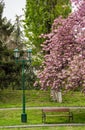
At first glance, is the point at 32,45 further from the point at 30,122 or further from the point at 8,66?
the point at 30,122

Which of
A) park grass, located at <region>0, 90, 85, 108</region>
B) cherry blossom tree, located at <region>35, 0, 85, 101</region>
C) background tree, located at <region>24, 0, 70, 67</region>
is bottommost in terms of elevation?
park grass, located at <region>0, 90, 85, 108</region>

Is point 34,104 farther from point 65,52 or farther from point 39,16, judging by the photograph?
point 65,52

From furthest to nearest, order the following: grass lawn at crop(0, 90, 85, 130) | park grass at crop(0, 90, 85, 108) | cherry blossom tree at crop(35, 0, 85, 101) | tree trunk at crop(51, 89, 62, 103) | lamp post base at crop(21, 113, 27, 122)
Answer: tree trunk at crop(51, 89, 62, 103) → park grass at crop(0, 90, 85, 108) → grass lawn at crop(0, 90, 85, 130) → lamp post base at crop(21, 113, 27, 122) → cherry blossom tree at crop(35, 0, 85, 101)

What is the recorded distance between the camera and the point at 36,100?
36.3 m

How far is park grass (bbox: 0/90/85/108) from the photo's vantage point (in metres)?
33.8

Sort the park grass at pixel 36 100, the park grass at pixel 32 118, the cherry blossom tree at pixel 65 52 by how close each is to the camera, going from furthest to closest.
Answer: the park grass at pixel 36 100
the park grass at pixel 32 118
the cherry blossom tree at pixel 65 52

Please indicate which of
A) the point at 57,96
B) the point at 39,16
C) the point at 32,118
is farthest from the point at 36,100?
the point at 32,118

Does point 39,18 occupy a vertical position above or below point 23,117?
above

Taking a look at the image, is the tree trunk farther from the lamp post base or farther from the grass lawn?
the lamp post base

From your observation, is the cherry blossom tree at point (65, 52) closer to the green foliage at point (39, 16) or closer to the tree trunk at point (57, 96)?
the tree trunk at point (57, 96)

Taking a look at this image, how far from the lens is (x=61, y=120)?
24312 millimetres

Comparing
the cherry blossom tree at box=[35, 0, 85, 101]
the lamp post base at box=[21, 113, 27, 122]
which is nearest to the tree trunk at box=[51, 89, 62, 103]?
the cherry blossom tree at box=[35, 0, 85, 101]

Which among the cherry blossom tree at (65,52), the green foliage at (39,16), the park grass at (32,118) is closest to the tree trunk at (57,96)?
the green foliage at (39,16)

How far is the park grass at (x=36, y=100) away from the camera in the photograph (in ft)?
111
